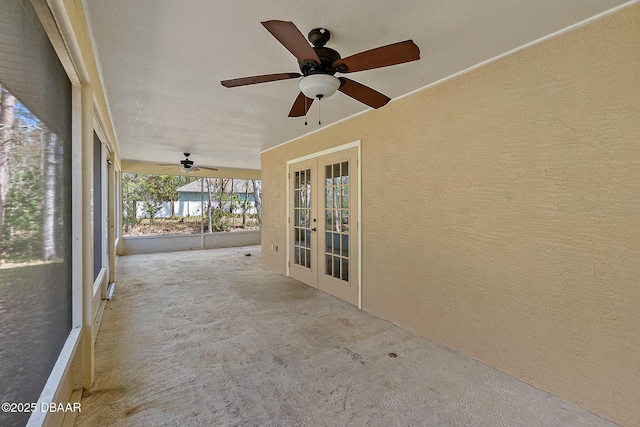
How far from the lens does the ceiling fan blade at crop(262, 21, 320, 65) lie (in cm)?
134

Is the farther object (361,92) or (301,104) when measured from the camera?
(301,104)

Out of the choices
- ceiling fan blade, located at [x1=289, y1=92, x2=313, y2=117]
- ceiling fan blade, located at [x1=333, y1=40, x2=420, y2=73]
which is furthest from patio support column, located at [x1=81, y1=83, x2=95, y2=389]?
ceiling fan blade, located at [x1=333, y1=40, x2=420, y2=73]

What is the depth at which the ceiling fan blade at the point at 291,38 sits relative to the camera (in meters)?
1.34

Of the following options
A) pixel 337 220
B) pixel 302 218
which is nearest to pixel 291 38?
pixel 337 220

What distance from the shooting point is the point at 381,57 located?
5.33 feet

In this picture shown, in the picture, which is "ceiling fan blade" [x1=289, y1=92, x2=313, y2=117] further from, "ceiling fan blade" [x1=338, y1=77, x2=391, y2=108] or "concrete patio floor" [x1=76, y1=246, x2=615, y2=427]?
"concrete patio floor" [x1=76, y1=246, x2=615, y2=427]

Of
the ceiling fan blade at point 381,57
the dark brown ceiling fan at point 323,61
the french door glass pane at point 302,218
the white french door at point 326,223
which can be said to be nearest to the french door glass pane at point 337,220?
the white french door at point 326,223

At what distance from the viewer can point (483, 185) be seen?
2338 millimetres

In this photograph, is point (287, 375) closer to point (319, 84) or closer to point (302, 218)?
point (319, 84)

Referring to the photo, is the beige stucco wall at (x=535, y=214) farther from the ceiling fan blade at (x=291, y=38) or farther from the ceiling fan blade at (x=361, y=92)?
the ceiling fan blade at (x=291, y=38)

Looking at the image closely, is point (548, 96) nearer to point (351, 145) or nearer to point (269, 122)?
point (351, 145)

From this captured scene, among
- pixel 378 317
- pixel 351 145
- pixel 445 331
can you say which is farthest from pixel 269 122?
pixel 445 331

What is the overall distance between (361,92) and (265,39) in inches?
29.8

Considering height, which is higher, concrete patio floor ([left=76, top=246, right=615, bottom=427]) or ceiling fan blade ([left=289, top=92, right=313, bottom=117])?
ceiling fan blade ([left=289, top=92, right=313, bottom=117])
